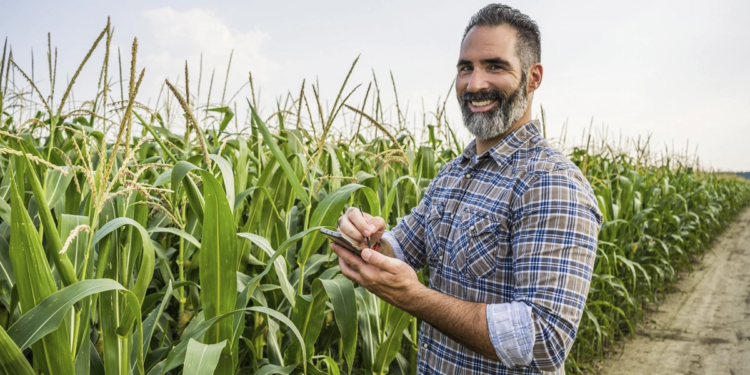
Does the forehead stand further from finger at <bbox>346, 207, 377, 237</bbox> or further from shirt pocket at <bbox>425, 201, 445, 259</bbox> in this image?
finger at <bbox>346, 207, 377, 237</bbox>

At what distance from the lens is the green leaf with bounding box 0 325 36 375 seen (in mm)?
1008

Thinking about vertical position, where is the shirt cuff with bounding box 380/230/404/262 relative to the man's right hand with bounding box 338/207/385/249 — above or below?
below

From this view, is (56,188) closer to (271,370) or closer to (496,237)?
(271,370)

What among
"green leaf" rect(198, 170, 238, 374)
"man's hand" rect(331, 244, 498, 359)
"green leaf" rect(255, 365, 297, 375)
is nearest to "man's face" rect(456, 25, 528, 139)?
"man's hand" rect(331, 244, 498, 359)

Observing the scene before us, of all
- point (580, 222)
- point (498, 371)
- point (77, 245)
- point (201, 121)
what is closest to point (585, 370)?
point (498, 371)

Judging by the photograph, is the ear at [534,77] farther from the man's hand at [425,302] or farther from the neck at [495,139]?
the man's hand at [425,302]

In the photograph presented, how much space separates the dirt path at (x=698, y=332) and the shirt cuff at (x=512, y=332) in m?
3.31

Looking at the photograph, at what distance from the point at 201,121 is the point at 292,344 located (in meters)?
1.89

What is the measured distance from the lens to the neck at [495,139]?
1.65 m

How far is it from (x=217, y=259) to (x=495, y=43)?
1.05 m

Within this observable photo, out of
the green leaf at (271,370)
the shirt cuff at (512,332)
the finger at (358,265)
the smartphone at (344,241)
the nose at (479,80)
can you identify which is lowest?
the green leaf at (271,370)

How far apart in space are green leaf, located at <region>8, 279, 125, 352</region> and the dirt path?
13.3ft

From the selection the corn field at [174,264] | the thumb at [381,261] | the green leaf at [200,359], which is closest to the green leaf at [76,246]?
the corn field at [174,264]

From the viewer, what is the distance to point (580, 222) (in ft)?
4.21
